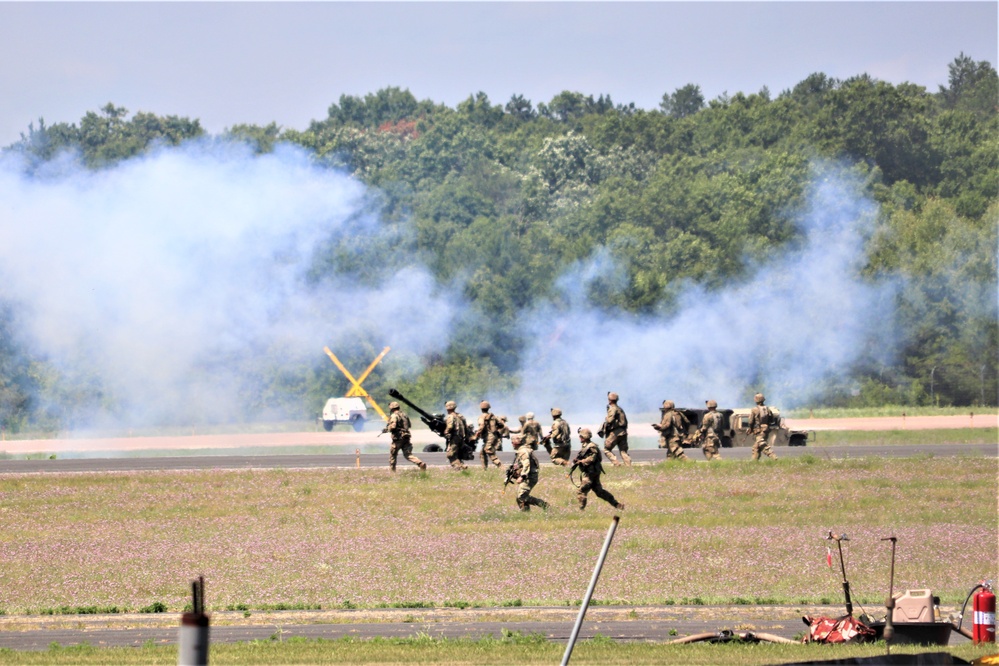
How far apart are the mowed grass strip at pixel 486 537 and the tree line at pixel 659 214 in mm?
23220

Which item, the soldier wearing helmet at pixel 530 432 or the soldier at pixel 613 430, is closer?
the soldier wearing helmet at pixel 530 432

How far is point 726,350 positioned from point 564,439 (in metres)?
30.8

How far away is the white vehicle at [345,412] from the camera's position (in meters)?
61.7

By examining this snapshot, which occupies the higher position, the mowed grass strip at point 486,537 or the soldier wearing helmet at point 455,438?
the soldier wearing helmet at point 455,438

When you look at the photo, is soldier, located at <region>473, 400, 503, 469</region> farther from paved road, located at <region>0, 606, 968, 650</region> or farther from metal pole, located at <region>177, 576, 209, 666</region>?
metal pole, located at <region>177, 576, 209, 666</region>

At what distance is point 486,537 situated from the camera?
24969 millimetres

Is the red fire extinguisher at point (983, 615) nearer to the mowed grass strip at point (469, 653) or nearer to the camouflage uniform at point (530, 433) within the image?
the mowed grass strip at point (469, 653)

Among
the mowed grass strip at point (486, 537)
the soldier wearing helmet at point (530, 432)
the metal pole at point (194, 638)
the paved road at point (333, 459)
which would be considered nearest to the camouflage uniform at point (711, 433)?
the paved road at point (333, 459)

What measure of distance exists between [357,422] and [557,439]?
30.4m

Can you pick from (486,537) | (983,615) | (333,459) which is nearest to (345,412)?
(333,459)

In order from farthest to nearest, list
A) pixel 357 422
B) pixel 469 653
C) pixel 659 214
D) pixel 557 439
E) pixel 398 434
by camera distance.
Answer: pixel 659 214 < pixel 357 422 < pixel 398 434 < pixel 557 439 < pixel 469 653

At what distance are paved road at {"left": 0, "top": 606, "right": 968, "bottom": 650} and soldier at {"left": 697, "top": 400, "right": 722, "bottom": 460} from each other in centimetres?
1914

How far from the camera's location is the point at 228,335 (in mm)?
55406

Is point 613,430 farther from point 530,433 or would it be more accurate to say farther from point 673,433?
point 530,433
